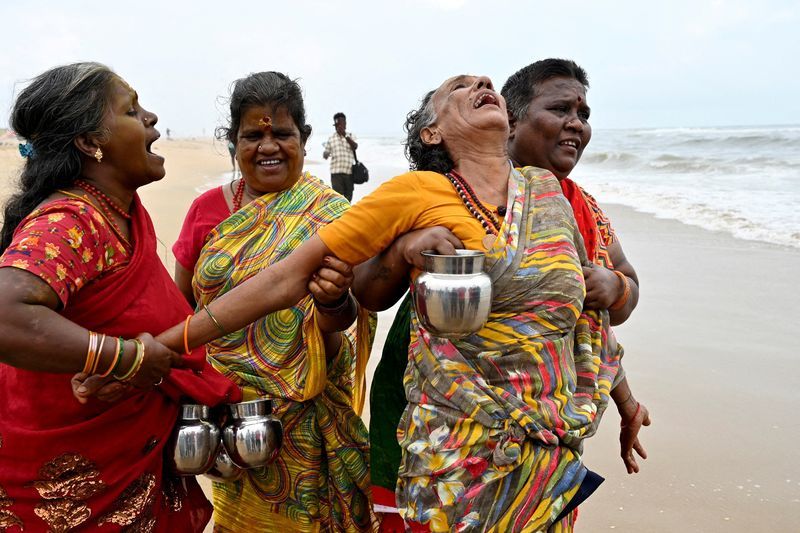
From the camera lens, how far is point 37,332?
1.65m

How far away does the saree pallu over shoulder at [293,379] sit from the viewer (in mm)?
2461

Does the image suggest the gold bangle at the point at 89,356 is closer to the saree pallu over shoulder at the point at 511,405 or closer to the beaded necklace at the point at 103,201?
the beaded necklace at the point at 103,201

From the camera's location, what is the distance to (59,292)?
1.70 metres

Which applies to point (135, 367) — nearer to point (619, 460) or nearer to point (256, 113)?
point (256, 113)

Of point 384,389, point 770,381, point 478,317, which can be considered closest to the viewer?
point 478,317

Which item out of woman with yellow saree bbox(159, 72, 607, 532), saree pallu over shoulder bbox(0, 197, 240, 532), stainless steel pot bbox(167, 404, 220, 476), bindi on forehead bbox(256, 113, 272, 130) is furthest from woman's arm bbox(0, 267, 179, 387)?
bindi on forehead bbox(256, 113, 272, 130)

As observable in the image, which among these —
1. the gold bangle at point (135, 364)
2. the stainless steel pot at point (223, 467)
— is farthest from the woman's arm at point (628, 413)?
the gold bangle at point (135, 364)

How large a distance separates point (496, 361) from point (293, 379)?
0.90 meters

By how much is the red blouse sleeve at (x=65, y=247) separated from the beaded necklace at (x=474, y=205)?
0.94 m

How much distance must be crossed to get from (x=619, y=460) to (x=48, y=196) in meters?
3.17

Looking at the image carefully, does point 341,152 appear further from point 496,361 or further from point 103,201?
point 496,361

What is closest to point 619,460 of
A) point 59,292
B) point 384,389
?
point 384,389

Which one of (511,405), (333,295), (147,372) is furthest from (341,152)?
(511,405)

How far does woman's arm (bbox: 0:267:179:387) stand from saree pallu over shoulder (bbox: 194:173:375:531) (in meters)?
0.74
